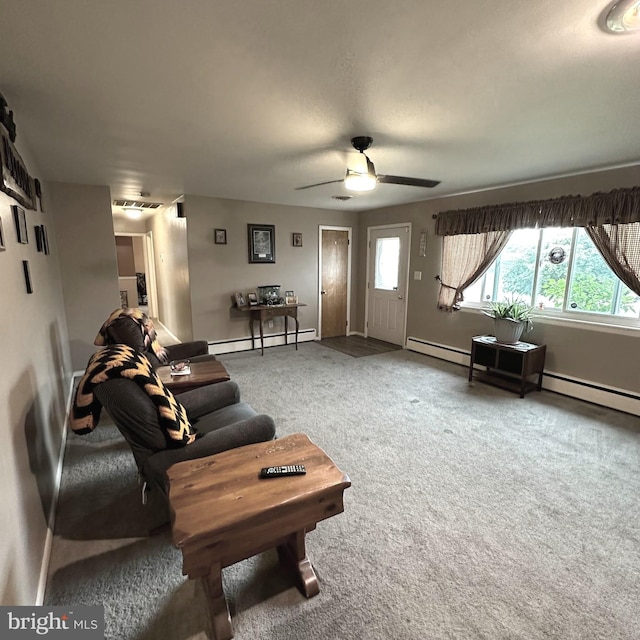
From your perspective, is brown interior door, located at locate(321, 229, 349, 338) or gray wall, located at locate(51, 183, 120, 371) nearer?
gray wall, located at locate(51, 183, 120, 371)

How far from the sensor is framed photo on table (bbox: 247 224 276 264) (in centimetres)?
542

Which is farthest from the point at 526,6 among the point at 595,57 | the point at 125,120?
the point at 125,120

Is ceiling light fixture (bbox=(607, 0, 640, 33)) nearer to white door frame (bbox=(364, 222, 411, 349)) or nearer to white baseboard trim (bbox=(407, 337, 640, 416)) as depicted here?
white baseboard trim (bbox=(407, 337, 640, 416))

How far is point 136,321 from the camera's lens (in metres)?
2.96

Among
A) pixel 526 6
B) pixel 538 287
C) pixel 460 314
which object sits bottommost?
pixel 460 314

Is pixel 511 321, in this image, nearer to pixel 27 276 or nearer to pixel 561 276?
pixel 561 276

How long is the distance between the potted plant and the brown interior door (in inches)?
120

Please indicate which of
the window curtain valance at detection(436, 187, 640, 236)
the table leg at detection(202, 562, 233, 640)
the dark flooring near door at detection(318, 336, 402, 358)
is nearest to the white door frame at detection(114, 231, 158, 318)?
the dark flooring near door at detection(318, 336, 402, 358)

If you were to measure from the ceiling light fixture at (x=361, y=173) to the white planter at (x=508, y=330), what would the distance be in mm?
2352

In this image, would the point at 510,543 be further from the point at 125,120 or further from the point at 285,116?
the point at 125,120

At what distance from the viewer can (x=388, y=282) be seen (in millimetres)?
6062

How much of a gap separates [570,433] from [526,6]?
320 centimetres

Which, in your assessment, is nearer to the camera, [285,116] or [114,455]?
[285,116]

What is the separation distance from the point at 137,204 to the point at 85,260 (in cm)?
216
